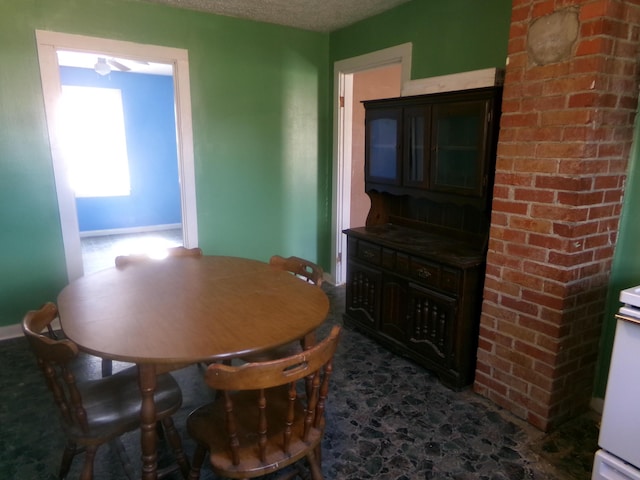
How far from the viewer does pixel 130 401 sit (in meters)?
1.67

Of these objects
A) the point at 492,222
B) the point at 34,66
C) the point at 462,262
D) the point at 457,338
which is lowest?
the point at 457,338

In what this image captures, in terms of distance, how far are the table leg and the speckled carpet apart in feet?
1.45

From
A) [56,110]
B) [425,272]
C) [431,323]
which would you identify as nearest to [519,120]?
[425,272]

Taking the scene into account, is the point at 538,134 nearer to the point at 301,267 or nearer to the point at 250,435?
the point at 301,267

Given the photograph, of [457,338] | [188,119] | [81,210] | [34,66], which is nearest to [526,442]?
[457,338]

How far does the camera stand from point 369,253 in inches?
118

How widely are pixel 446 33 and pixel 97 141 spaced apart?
5200 millimetres

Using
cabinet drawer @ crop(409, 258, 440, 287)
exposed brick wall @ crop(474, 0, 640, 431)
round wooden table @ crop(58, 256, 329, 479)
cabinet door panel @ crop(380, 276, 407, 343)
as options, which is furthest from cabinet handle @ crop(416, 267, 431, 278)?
round wooden table @ crop(58, 256, 329, 479)

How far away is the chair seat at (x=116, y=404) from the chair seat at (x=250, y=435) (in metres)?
0.16

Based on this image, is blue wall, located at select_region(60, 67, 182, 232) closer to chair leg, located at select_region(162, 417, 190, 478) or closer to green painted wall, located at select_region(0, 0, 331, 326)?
green painted wall, located at select_region(0, 0, 331, 326)

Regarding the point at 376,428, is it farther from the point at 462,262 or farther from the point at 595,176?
the point at 595,176

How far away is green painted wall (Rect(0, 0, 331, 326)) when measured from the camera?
290cm

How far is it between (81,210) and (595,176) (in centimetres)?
629

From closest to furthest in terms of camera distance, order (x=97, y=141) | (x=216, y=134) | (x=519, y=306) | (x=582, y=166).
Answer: (x=582, y=166) → (x=519, y=306) → (x=216, y=134) → (x=97, y=141)
